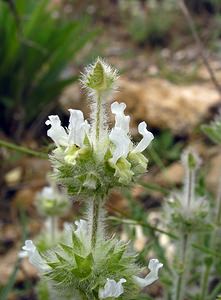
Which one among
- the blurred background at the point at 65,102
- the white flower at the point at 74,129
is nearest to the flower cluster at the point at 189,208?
the white flower at the point at 74,129

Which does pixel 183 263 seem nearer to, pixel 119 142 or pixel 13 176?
pixel 119 142

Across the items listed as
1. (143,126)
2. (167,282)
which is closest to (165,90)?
(167,282)

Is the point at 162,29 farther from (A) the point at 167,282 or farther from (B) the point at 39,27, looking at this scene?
(A) the point at 167,282

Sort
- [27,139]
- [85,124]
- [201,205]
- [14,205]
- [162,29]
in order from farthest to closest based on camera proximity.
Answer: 1. [162,29]
2. [27,139]
3. [14,205]
4. [201,205]
5. [85,124]

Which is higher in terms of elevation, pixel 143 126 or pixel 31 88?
pixel 31 88

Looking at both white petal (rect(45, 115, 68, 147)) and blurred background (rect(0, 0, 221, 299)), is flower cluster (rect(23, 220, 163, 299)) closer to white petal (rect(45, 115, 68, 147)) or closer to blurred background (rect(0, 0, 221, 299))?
white petal (rect(45, 115, 68, 147))

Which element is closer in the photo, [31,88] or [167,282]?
[167,282]

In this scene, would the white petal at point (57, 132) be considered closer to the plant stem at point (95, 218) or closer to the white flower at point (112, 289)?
the plant stem at point (95, 218)
